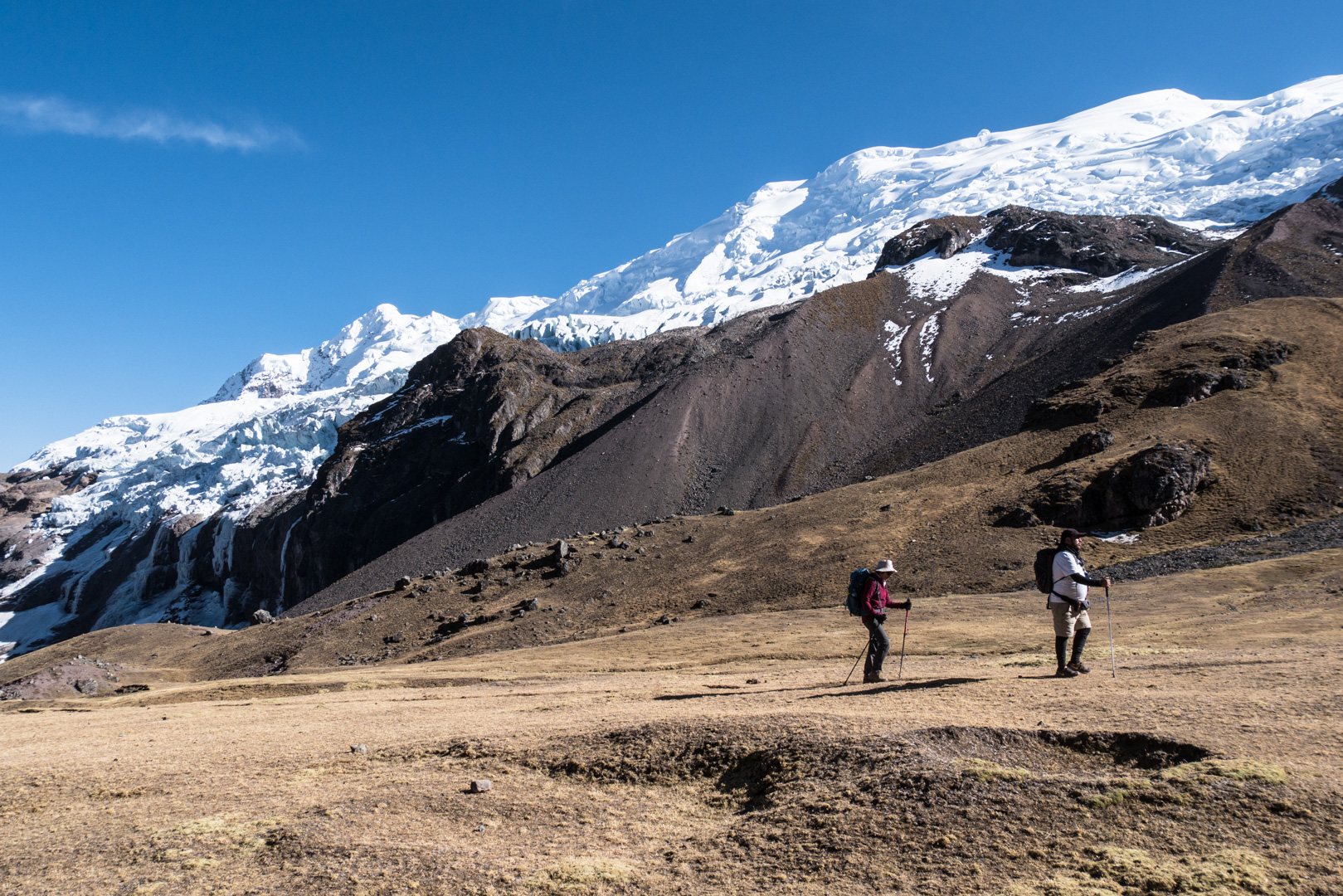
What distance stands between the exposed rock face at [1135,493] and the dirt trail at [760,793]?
30624 millimetres

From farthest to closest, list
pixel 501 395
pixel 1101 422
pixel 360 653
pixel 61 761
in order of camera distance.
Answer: pixel 501 395
pixel 1101 422
pixel 360 653
pixel 61 761

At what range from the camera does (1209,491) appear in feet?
149

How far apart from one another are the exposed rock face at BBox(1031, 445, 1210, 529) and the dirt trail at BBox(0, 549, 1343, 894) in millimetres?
30624

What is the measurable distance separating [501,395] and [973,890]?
386 feet

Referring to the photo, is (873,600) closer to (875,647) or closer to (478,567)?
(875,647)

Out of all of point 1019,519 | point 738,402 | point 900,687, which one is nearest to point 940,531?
point 1019,519

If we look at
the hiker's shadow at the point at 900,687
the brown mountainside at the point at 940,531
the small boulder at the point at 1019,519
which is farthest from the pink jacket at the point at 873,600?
the small boulder at the point at 1019,519

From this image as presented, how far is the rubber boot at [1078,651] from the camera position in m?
14.7

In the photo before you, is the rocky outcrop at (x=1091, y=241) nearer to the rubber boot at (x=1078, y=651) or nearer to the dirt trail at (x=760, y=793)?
the rubber boot at (x=1078, y=651)

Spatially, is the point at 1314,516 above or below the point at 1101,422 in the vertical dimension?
below

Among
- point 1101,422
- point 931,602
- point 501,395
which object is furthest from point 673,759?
point 501,395

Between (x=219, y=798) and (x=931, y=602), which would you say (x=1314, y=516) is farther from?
(x=219, y=798)

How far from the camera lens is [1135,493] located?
45812mm

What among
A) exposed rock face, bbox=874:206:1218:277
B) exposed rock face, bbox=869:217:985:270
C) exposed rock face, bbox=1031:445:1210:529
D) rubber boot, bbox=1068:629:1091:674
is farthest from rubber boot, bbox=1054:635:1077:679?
exposed rock face, bbox=869:217:985:270
